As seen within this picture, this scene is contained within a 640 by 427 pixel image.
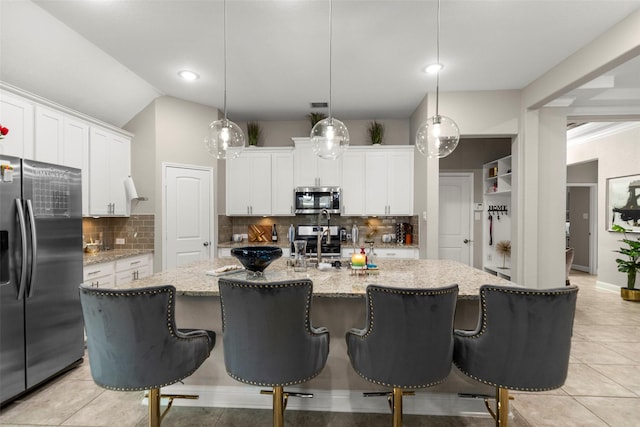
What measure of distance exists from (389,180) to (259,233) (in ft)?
7.41

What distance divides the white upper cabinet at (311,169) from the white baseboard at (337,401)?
321 cm

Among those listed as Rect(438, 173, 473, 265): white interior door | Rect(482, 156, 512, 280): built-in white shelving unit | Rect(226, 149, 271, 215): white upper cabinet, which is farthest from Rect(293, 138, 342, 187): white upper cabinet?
Rect(482, 156, 512, 280): built-in white shelving unit

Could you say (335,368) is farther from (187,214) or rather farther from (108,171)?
(108,171)

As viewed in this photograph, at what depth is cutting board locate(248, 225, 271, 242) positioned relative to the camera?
17.4 feet

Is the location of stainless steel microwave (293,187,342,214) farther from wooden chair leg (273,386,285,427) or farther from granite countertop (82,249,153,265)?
wooden chair leg (273,386,285,427)

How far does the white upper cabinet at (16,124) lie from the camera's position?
268 centimetres

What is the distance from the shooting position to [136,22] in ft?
8.73

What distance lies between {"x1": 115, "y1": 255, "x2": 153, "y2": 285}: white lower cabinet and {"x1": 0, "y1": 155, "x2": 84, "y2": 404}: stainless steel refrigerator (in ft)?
2.80

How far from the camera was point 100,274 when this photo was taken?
3.34 meters

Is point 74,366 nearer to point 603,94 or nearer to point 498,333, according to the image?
point 498,333

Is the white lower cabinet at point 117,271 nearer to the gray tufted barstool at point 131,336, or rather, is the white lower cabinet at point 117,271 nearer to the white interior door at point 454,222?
the gray tufted barstool at point 131,336

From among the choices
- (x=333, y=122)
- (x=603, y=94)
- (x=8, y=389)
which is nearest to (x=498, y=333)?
(x=333, y=122)

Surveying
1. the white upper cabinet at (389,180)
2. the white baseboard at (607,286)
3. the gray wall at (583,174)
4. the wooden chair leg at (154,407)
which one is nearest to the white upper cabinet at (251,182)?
the white upper cabinet at (389,180)

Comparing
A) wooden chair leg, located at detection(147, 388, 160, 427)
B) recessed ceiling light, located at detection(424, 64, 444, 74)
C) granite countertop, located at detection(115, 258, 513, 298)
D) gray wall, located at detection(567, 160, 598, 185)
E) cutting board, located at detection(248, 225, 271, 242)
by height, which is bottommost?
wooden chair leg, located at detection(147, 388, 160, 427)
